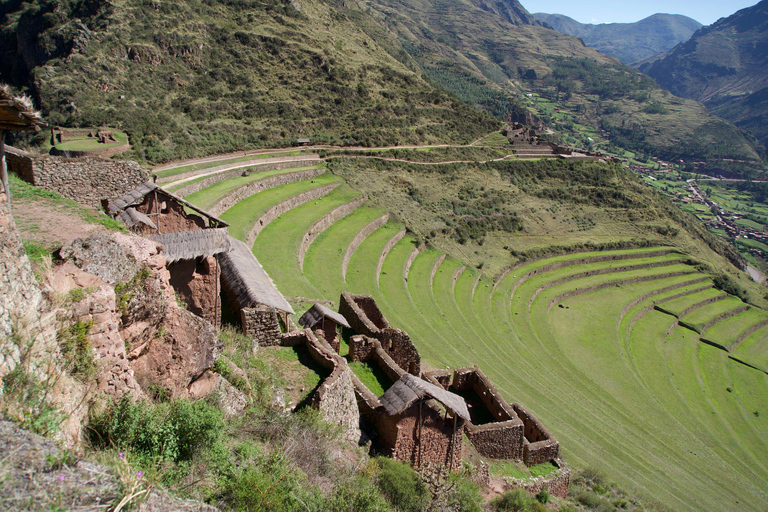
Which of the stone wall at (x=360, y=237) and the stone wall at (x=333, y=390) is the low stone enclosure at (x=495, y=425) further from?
the stone wall at (x=360, y=237)

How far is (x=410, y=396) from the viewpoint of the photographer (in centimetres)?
966

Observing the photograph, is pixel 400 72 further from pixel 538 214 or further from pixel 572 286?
pixel 572 286

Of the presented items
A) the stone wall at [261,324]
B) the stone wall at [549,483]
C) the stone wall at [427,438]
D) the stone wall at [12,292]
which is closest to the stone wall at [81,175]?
the stone wall at [261,324]

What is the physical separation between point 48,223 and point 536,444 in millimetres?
12608

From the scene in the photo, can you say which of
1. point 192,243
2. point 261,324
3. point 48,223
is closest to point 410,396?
point 261,324

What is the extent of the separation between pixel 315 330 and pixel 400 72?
179 feet

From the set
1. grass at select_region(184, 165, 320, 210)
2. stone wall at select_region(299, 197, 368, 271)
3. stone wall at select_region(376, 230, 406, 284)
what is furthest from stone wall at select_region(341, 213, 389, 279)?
grass at select_region(184, 165, 320, 210)

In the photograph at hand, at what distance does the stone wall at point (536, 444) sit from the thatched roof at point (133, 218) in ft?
36.7

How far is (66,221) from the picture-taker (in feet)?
24.9

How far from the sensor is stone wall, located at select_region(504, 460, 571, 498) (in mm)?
12024

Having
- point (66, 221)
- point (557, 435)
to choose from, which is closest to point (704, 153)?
point (557, 435)

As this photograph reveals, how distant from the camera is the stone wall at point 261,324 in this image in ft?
32.8

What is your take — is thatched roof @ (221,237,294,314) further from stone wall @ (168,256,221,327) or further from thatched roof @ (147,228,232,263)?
thatched roof @ (147,228,232,263)

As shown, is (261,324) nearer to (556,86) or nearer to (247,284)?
(247,284)
